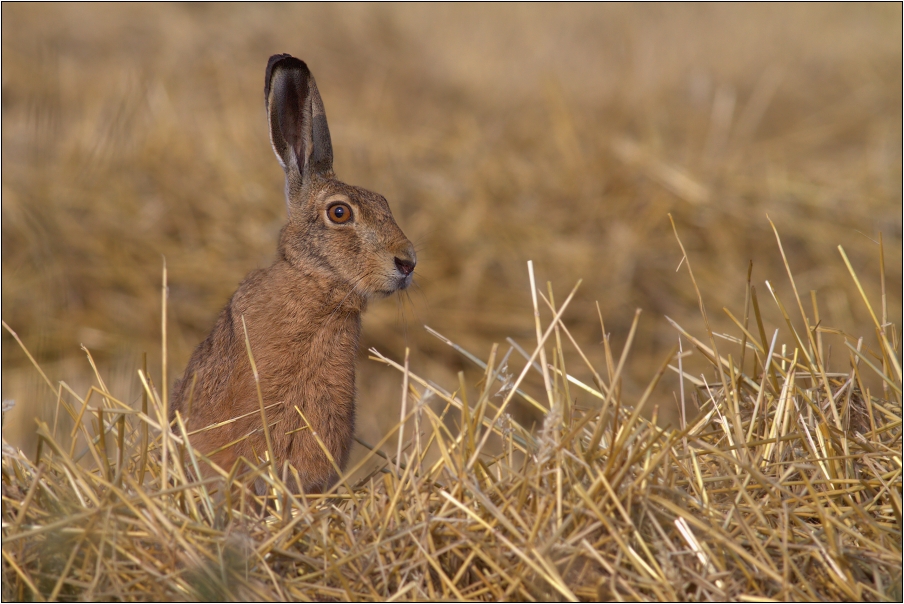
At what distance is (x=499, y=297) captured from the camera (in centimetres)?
570

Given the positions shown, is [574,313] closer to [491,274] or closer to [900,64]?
[491,274]

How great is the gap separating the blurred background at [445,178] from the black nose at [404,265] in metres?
1.20

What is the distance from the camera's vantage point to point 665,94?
790cm

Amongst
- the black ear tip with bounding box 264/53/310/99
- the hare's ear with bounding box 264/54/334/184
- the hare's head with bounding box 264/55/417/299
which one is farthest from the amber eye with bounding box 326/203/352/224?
the black ear tip with bounding box 264/53/310/99

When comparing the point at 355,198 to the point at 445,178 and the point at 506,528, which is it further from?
the point at 445,178

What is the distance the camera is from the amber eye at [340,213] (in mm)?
3098

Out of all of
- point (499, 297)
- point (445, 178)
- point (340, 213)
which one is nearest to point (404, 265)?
point (340, 213)

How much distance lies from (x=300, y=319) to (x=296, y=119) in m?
0.80

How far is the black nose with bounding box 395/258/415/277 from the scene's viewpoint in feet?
9.79

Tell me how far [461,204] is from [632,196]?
46.8 inches

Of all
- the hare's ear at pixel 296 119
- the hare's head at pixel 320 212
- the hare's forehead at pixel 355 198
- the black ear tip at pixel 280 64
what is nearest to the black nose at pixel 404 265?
the hare's head at pixel 320 212

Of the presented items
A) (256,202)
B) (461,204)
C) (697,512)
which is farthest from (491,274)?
(697,512)

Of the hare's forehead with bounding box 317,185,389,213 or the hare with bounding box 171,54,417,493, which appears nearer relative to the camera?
the hare with bounding box 171,54,417,493

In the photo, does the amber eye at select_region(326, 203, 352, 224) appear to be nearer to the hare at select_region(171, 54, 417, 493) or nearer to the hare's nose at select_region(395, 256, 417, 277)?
the hare at select_region(171, 54, 417, 493)
